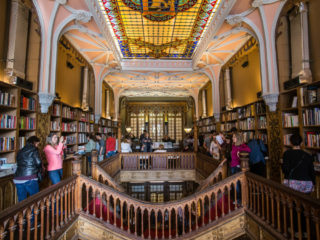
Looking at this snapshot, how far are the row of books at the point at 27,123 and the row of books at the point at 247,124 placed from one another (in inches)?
250

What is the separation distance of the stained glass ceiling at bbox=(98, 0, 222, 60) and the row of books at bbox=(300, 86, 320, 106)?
10.8 feet

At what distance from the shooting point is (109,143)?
7660 millimetres

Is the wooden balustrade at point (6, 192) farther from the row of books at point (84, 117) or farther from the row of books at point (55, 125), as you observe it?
the row of books at point (84, 117)

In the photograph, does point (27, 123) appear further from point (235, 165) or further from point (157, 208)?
point (235, 165)

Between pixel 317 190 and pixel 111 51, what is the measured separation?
7721 millimetres

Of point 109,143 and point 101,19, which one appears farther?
point 109,143

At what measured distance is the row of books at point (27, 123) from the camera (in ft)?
14.8

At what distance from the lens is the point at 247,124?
718 centimetres

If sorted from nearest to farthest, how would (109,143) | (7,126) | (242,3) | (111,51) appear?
(7,126), (242,3), (109,143), (111,51)

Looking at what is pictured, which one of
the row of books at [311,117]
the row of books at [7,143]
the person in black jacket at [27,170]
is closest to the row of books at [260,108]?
the row of books at [311,117]

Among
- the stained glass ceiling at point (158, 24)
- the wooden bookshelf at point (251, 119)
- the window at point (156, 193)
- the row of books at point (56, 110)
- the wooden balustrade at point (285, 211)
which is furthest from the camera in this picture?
the window at point (156, 193)

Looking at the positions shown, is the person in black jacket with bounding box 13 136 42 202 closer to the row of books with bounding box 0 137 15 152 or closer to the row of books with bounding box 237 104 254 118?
the row of books with bounding box 0 137 15 152

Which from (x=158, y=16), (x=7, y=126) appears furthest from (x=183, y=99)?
(x=7, y=126)

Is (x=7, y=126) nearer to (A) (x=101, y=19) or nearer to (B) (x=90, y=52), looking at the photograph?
(A) (x=101, y=19)
